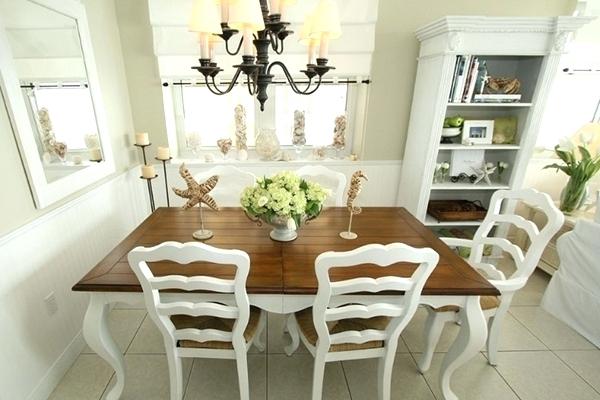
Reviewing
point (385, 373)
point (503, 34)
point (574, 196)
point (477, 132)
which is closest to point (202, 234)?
point (385, 373)

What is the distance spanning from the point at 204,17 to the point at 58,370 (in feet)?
6.29

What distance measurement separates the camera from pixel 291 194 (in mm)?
1428

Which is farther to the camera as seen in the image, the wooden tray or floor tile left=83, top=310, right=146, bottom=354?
the wooden tray

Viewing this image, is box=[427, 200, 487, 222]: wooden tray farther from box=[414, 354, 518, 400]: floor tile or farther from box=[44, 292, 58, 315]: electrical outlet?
box=[44, 292, 58, 315]: electrical outlet

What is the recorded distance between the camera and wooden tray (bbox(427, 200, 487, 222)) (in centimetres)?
252

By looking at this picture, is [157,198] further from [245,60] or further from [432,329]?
[432,329]

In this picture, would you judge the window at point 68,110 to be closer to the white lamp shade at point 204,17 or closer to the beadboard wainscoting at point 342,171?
the beadboard wainscoting at point 342,171

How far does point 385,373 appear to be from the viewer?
4.34ft

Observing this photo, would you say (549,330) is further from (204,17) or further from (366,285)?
(204,17)

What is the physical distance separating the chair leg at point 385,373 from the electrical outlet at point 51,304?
1699 millimetres

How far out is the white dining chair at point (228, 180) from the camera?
2105mm

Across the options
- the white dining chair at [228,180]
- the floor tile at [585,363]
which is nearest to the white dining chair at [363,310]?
the white dining chair at [228,180]

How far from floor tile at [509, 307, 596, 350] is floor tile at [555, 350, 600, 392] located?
1.5 inches

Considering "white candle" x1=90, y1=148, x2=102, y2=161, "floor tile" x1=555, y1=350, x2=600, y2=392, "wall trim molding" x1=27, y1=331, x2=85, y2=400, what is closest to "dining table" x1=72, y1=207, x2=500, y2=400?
"wall trim molding" x1=27, y1=331, x2=85, y2=400
